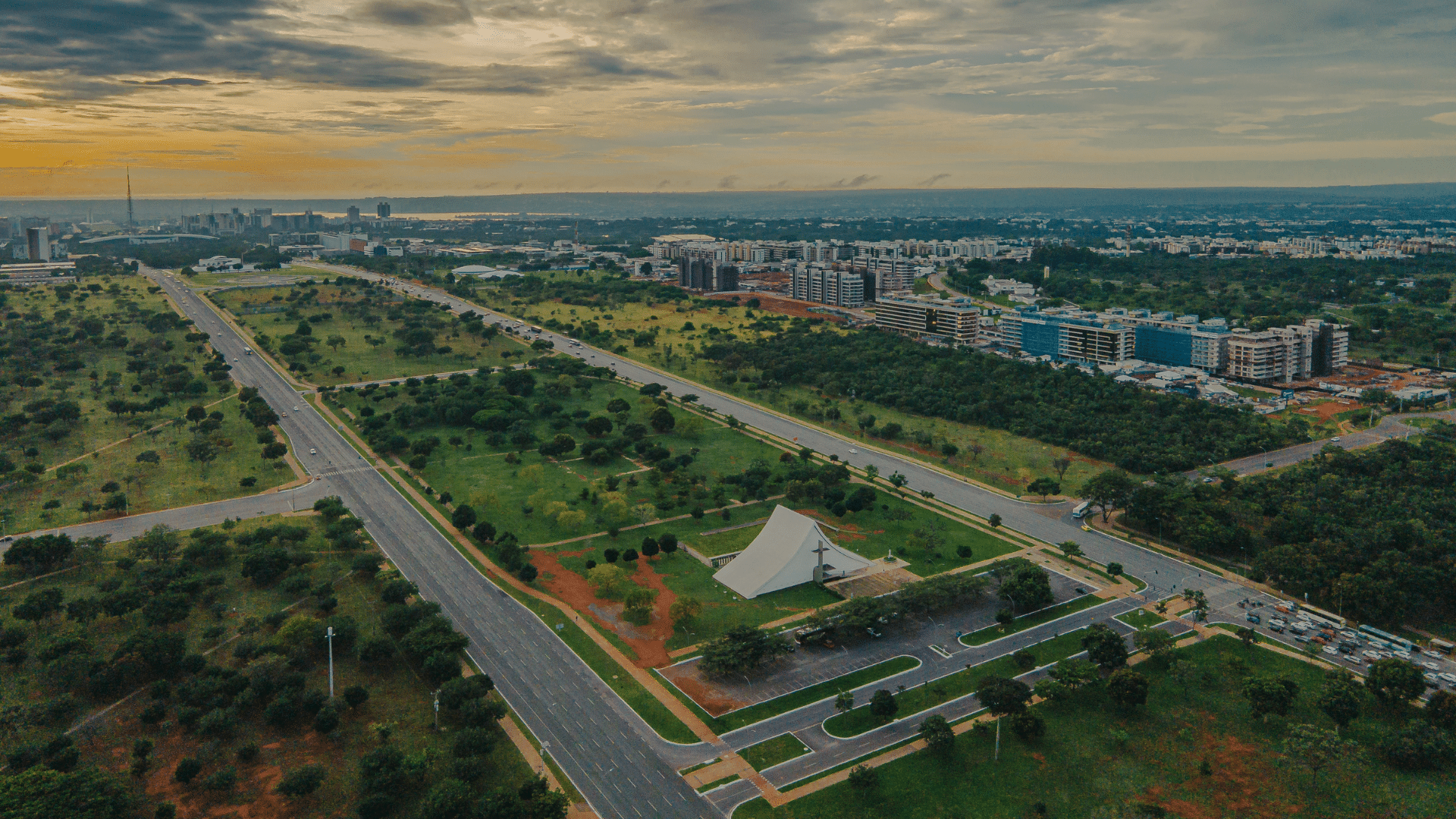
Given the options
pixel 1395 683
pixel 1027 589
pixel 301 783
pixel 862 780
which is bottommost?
pixel 862 780

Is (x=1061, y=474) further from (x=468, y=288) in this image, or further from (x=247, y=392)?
(x=468, y=288)

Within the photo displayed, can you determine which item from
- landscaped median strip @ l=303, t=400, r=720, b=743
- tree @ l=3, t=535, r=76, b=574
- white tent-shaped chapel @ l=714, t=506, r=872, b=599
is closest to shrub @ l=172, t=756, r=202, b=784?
landscaped median strip @ l=303, t=400, r=720, b=743

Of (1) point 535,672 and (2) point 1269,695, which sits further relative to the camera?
(1) point 535,672

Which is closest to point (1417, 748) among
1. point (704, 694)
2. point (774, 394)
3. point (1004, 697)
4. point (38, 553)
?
point (1004, 697)

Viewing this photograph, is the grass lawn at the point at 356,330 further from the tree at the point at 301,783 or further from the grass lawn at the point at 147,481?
the tree at the point at 301,783

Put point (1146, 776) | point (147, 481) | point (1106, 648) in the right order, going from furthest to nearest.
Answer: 1. point (147, 481)
2. point (1106, 648)
3. point (1146, 776)

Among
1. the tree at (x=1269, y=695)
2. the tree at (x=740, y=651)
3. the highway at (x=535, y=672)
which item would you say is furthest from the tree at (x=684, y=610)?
the tree at (x=1269, y=695)

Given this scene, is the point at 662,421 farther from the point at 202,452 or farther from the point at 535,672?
the point at 535,672
